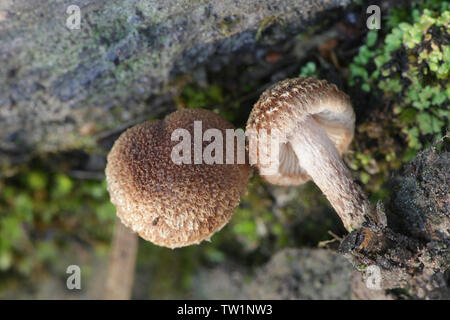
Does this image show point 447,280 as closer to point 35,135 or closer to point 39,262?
point 35,135

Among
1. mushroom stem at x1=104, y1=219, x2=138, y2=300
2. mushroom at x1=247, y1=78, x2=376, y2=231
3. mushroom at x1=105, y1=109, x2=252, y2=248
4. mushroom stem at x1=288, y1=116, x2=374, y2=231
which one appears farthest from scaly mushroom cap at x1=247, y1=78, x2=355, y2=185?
mushroom stem at x1=104, y1=219, x2=138, y2=300

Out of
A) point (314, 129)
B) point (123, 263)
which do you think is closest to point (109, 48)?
point (314, 129)

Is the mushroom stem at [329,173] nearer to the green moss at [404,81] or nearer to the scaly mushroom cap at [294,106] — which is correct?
the scaly mushroom cap at [294,106]

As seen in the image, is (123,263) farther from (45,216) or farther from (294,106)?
(294,106)

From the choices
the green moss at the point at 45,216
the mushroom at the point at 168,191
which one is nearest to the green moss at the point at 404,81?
the mushroom at the point at 168,191

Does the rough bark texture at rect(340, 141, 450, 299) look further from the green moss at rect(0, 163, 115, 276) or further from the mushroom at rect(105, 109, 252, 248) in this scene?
the green moss at rect(0, 163, 115, 276)
